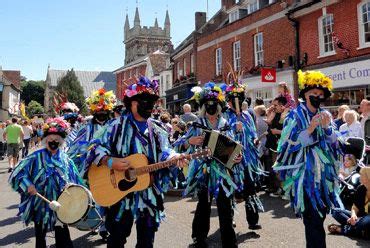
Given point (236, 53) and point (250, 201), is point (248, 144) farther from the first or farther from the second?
point (236, 53)

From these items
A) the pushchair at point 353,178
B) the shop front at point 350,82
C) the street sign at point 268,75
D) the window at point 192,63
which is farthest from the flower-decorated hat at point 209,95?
the window at point 192,63

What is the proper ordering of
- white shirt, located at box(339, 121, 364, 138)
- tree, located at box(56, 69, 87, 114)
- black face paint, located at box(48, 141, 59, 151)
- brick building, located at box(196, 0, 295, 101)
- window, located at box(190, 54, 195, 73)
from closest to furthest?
1. black face paint, located at box(48, 141, 59, 151)
2. white shirt, located at box(339, 121, 364, 138)
3. brick building, located at box(196, 0, 295, 101)
4. window, located at box(190, 54, 195, 73)
5. tree, located at box(56, 69, 87, 114)

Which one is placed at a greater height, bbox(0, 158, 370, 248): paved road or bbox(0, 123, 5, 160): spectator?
bbox(0, 123, 5, 160): spectator

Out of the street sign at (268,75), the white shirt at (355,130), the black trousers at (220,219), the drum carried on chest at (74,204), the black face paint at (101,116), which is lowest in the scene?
the black trousers at (220,219)

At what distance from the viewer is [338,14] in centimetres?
1612

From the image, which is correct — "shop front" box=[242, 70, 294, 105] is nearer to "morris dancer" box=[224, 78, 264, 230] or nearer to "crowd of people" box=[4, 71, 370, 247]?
"morris dancer" box=[224, 78, 264, 230]

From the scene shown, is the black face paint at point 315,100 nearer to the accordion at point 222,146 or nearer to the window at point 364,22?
the accordion at point 222,146

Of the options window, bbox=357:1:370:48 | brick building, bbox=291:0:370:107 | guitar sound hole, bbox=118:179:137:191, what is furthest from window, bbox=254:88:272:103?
guitar sound hole, bbox=118:179:137:191

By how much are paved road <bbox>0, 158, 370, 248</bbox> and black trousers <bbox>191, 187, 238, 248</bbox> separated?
1.08 ft

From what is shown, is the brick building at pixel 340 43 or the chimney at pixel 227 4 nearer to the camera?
the brick building at pixel 340 43

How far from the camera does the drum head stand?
4223mm

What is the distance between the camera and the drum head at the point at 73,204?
13.9ft

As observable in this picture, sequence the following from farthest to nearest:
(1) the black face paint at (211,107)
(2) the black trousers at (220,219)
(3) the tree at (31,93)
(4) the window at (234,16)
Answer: (3) the tree at (31,93) < (4) the window at (234,16) < (1) the black face paint at (211,107) < (2) the black trousers at (220,219)

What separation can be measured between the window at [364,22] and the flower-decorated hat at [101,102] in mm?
11977
